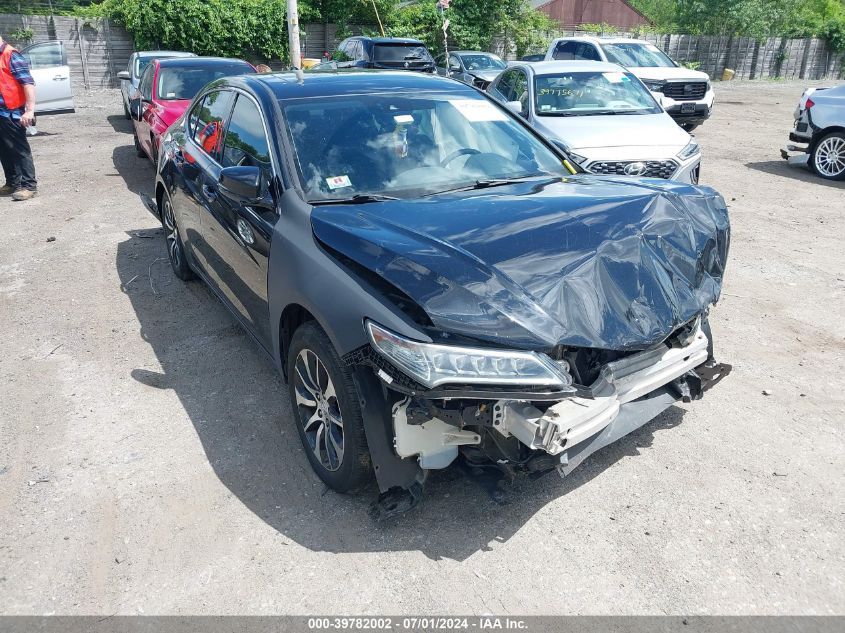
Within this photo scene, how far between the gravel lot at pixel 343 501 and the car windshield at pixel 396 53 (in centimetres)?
1345

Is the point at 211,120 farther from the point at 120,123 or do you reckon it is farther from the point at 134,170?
the point at 120,123

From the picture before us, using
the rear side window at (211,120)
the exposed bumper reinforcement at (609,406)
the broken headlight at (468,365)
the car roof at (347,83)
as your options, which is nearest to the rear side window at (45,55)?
the rear side window at (211,120)

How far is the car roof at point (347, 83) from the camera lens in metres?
4.07

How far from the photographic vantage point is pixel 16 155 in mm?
9125

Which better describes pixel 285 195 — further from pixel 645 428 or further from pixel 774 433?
pixel 774 433

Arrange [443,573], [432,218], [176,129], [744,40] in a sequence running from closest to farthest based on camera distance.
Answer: [443,573] < [432,218] < [176,129] < [744,40]

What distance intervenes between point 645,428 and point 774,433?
0.71 metres

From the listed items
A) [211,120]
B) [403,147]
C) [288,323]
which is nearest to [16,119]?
[211,120]

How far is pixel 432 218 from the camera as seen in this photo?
Result: 3.25 m

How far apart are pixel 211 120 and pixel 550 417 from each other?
Result: 11.6 ft

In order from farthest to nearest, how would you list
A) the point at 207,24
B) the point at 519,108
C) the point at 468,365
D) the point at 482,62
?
the point at 207,24
the point at 482,62
the point at 519,108
the point at 468,365

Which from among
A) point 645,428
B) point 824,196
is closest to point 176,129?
point 645,428

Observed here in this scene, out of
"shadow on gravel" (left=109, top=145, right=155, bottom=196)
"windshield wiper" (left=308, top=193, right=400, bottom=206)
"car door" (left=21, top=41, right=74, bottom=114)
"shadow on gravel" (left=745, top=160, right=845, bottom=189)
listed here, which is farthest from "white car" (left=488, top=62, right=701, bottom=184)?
"car door" (left=21, top=41, right=74, bottom=114)

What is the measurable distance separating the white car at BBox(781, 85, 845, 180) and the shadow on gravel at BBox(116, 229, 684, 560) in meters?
8.93
